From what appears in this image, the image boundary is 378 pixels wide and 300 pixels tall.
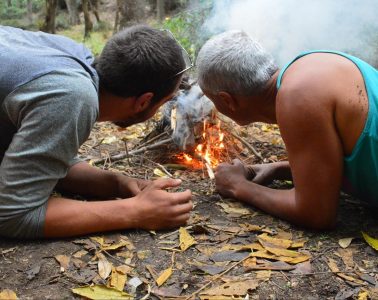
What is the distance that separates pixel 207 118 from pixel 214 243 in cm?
170

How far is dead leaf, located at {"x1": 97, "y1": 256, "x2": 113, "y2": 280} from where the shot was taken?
2355 mm

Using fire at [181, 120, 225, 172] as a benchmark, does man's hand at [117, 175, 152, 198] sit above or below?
above

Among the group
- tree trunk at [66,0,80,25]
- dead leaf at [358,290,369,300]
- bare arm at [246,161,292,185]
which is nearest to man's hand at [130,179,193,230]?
bare arm at [246,161,292,185]

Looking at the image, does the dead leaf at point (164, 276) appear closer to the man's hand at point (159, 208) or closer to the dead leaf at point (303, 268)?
the man's hand at point (159, 208)

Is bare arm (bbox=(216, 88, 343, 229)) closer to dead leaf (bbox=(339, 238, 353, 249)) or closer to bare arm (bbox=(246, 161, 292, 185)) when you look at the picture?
dead leaf (bbox=(339, 238, 353, 249))

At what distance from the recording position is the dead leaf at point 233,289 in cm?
219

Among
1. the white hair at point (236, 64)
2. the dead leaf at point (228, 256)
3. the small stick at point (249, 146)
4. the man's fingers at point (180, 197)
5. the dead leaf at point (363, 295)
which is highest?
the white hair at point (236, 64)

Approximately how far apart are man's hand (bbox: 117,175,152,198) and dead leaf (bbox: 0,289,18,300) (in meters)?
1.06

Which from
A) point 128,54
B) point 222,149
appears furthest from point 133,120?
point 222,149

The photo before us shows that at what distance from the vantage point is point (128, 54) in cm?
261

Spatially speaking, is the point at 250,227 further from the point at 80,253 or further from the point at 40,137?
the point at 40,137

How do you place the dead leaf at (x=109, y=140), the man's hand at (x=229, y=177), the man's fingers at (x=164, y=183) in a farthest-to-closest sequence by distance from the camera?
the dead leaf at (x=109, y=140) < the man's hand at (x=229, y=177) < the man's fingers at (x=164, y=183)

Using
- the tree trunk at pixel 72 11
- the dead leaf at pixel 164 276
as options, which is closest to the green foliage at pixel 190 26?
the dead leaf at pixel 164 276

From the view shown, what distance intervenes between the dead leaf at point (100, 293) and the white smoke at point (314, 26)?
246 inches
